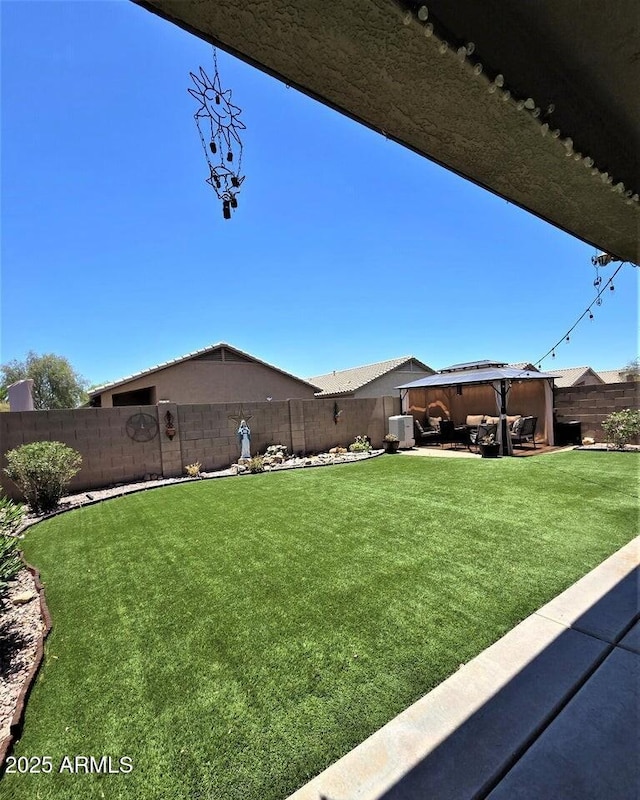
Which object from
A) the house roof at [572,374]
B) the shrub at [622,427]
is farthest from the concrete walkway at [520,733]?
the house roof at [572,374]

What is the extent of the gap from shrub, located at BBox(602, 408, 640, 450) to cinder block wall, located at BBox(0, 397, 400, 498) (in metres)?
7.13

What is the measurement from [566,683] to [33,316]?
26.1 meters

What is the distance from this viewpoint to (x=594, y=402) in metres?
11.9

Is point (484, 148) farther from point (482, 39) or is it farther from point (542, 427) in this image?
point (542, 427)

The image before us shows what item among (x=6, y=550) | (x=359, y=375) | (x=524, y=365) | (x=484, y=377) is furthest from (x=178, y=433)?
(x=359, y=375)

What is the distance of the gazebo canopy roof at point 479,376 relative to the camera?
11.8m

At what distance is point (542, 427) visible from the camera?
1388 centimetres

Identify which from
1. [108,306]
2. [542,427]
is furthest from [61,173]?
[542,427]

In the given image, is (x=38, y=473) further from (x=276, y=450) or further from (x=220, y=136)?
(x=220, y=136)

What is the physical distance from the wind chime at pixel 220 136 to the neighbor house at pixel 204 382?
52.8 feet

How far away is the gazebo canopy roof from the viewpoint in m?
11.8

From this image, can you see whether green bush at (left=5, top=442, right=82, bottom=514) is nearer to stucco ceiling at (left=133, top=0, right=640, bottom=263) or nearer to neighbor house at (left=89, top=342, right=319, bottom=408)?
stucco ceiling at (left=133, top=0, right=640, bottom=263)

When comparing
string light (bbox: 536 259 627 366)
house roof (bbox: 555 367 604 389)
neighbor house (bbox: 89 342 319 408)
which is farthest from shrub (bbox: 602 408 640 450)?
house roof (bbox: 555 367 604 389)

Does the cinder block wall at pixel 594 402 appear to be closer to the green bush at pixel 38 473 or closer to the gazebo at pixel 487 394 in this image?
the gazebo at pixel 487 394
